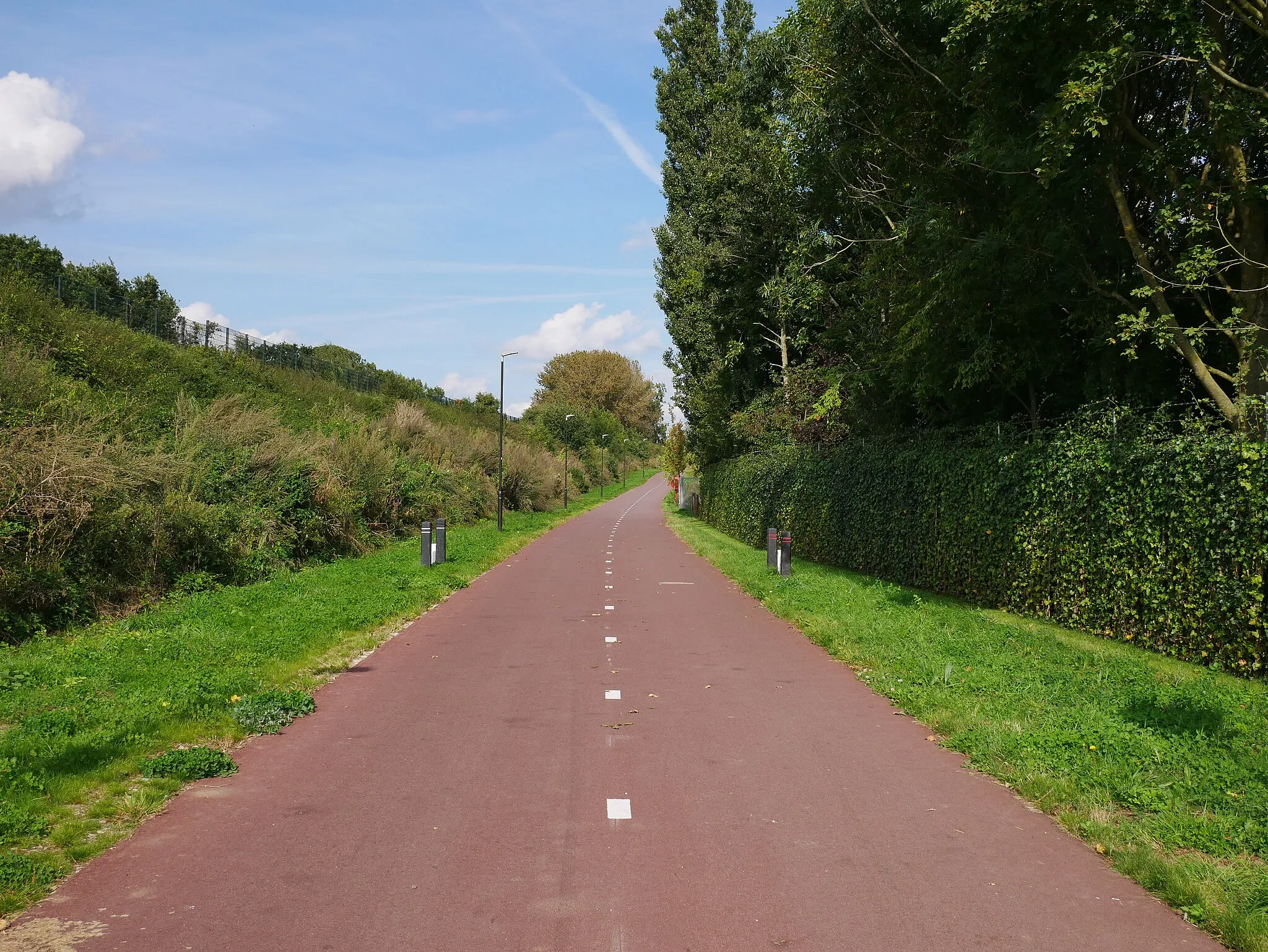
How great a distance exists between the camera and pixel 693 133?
1583 inches

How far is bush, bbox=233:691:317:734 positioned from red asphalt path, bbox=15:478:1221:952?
0.55 ft

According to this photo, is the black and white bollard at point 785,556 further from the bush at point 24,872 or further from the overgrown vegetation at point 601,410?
the overgrown vegetation at point 601,410

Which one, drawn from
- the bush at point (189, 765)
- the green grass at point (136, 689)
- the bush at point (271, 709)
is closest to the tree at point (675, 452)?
the green grass at point (136, 689)

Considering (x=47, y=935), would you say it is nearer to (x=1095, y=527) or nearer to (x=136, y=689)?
(x=136, y=689)

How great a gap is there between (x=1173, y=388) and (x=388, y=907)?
522 inches

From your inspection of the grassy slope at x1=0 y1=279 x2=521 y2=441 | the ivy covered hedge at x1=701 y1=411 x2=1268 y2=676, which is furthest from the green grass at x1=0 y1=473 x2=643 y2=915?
the ivy covered hedge at x1=701 y1=411 x2=1268 y2=676

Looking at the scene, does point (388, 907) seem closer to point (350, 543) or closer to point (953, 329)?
point (953, 329)

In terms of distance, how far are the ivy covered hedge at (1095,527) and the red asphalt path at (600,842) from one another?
384 cm

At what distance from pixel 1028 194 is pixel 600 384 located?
12868 centimetres

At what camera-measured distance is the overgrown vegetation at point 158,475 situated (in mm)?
11586

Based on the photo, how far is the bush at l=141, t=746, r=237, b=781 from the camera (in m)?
6.16

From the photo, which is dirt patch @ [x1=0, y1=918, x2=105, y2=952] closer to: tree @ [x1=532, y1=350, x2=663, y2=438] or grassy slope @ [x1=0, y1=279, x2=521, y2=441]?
grassy slope @ [x1=0, y1=279, x2=521, y2=441]

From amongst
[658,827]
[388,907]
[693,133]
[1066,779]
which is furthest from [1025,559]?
[693,133]

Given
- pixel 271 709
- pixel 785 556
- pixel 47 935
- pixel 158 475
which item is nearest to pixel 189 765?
pixel 271 709
